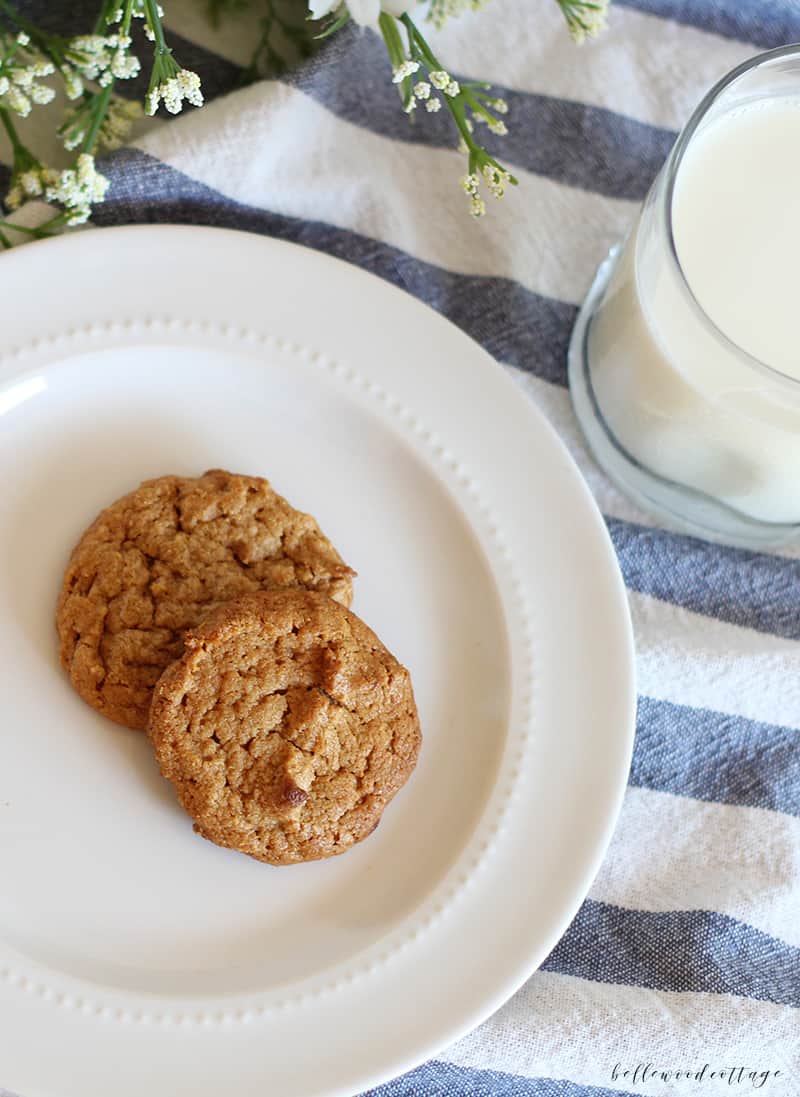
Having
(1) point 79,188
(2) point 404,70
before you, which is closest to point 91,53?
(1) point 79,188

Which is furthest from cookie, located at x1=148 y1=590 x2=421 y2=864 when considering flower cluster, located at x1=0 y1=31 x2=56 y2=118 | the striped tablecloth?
flower cluster, located at x1=0 y1=31 x2=56 y2=118

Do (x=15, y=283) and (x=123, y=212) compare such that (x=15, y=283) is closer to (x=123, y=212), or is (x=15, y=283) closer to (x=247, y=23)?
(x=123, y=212)

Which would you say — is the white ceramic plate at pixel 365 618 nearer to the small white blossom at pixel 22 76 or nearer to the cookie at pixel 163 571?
the cookie at pixel 163 571

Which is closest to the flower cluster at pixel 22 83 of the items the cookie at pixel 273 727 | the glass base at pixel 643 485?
the cookie at pixel 273 727

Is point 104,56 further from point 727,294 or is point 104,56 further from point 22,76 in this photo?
point 727,294

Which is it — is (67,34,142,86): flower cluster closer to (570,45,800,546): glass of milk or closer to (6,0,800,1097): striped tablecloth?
(6,0,800,1097): striped tablecloth

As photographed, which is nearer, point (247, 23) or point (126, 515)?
point (126, 515)

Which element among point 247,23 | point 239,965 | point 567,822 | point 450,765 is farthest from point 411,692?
point 247,23
